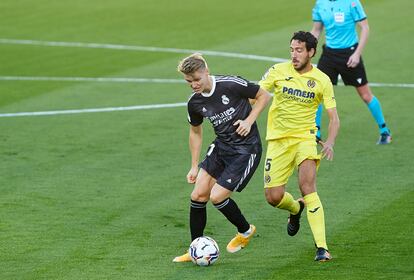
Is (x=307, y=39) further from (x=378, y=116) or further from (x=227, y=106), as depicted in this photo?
(x=378, y=116)

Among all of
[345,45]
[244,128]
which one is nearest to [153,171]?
[345,45]

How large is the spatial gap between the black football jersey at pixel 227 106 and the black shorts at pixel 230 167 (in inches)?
3.1

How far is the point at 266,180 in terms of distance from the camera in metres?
12.1

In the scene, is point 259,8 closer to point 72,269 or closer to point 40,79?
point 40,79

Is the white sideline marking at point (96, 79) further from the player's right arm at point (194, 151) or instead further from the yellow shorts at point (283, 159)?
the yellow shorts at point (283, 159)

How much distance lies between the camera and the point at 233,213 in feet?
39.4

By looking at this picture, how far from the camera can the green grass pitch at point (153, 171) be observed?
1168 cm

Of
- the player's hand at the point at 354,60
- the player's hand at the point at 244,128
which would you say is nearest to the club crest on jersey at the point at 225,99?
the player's hand at the point at 244,128

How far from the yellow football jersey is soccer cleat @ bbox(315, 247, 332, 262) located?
4.32 ft

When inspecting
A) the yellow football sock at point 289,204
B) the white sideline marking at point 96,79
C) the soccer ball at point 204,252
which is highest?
the yellow football sock at point 289,204

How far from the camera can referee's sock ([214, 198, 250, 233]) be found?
11.9 metres

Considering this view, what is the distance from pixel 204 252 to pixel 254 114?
154 cm

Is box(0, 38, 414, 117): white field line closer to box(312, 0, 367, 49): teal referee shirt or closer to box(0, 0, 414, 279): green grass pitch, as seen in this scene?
box(0, 0, 414, 279): green grass pitch

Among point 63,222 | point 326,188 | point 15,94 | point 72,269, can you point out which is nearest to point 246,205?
point 326,188
